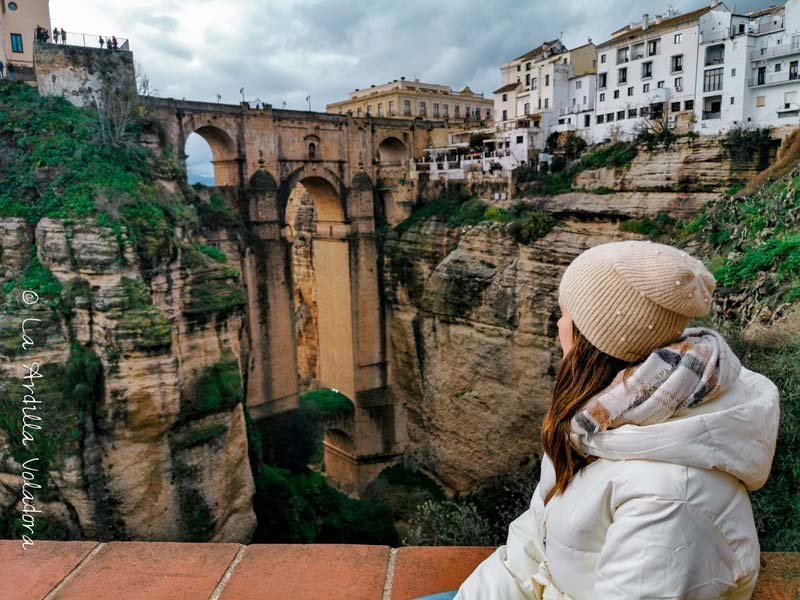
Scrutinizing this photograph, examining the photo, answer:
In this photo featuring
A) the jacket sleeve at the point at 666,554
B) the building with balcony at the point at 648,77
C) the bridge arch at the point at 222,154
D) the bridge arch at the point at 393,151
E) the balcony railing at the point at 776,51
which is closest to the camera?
the jacket sleeve at the point at 666,554

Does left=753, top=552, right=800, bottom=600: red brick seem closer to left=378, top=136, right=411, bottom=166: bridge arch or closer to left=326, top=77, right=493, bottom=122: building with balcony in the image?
left=378, top=136, right=411, bottom=166: bridge arch

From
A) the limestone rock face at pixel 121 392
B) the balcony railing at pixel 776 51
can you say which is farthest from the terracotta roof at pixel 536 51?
the limestone rock face at pixel 121 392

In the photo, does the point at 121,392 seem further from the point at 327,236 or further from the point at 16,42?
the point at 327,236

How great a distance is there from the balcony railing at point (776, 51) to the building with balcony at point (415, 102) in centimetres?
1515

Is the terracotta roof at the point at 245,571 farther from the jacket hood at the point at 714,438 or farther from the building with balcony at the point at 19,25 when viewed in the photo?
the building with balcony at the point at 19,25

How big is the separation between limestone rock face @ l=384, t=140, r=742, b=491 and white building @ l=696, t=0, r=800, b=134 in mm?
2583

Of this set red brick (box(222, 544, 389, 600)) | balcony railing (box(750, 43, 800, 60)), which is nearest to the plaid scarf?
red brick (box(222, 544, 389, 600))

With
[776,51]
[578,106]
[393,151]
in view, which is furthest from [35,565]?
[578,106]

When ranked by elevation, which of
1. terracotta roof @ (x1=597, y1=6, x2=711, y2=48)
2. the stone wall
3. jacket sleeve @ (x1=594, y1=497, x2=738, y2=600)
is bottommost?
jacket sleeve @ (x1=594, y1=497, x2=738, y2=600)

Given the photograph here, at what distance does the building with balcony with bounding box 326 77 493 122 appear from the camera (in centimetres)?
3253

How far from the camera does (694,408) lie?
1264mm

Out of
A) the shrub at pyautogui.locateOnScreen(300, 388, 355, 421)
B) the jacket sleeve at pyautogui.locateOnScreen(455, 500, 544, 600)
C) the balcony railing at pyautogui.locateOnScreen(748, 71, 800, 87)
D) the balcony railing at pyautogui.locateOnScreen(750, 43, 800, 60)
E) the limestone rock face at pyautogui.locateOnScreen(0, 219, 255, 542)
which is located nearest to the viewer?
the jacket sleeve at pyautogui.locateOnScreen(455, 500, 544, 600)

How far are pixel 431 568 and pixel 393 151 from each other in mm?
22434

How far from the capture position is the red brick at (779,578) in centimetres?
183
